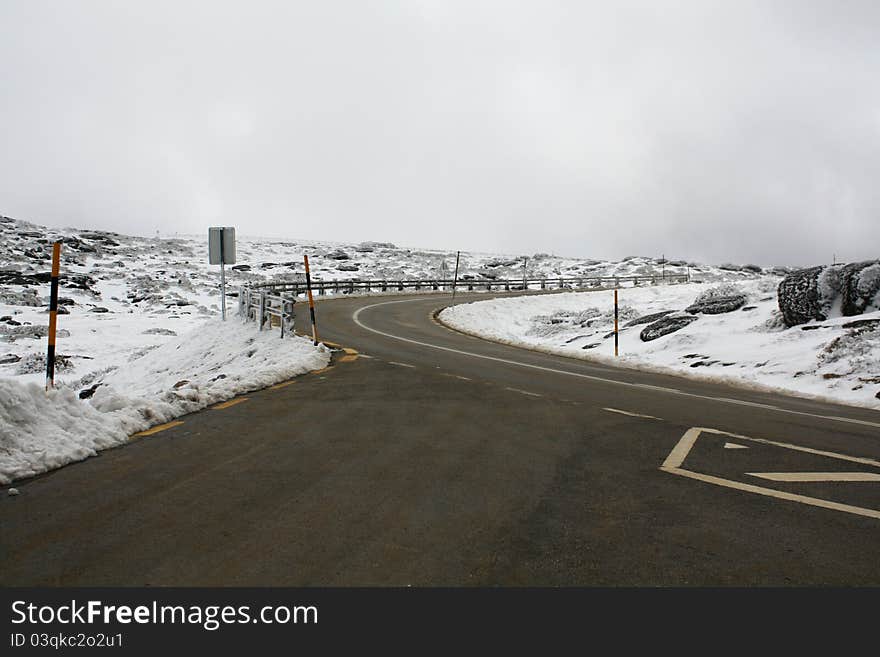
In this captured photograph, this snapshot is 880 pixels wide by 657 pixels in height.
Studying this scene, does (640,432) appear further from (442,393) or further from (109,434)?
(109,434)

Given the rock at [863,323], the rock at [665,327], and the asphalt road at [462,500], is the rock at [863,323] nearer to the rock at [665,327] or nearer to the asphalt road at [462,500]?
the rock at [665,327]

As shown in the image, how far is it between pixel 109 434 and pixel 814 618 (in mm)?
6124

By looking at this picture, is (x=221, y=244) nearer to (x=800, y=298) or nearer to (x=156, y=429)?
(x=156, y=429)

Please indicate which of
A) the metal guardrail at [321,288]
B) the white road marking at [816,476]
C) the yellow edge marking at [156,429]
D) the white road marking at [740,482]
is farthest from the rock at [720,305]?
the yellow edge marking at [156,429]

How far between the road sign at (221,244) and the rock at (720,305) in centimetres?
1608

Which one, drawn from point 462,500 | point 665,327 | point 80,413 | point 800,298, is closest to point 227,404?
point 80,413

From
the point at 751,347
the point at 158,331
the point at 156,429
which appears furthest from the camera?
the point at 158,331

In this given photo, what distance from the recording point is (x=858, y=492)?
5004 mm

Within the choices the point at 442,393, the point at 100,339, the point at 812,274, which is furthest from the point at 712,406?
the point at 100,339

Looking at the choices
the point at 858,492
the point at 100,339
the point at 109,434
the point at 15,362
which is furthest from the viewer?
the point at 100,339

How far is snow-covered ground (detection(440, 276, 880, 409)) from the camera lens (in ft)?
39.4

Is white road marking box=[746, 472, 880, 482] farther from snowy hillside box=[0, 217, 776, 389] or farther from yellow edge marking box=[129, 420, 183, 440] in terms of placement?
snowy hillside box=[0, 217, 776, 389]

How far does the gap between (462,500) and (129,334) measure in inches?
1059

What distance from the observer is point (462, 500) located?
469 cm
